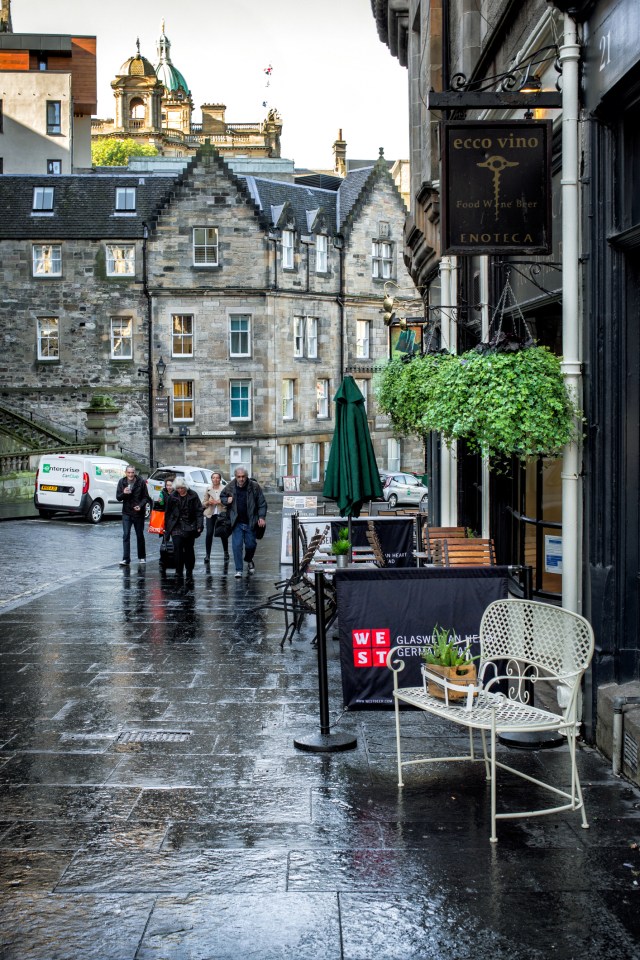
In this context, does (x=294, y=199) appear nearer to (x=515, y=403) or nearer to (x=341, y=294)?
(x=341, y=294)

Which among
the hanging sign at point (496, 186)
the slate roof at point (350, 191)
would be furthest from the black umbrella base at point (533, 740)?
the slate roof at point (350, 191)

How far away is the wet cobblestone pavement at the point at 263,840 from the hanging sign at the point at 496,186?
12.2 feet

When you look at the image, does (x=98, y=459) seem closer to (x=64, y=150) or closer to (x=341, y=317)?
(x=341, y=317)

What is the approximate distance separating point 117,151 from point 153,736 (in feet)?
365

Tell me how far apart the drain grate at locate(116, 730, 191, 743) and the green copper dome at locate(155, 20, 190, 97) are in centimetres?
Result: 14582

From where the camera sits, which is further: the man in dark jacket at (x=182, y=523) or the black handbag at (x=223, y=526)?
the black handbag at (x=223, y=526)

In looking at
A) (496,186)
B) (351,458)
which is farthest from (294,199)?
(496,186)

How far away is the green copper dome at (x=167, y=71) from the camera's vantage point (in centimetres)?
14775

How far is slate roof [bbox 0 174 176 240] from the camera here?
4825 centimetres

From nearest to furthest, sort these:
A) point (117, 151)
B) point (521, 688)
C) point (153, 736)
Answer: point (521, 688)
point (153, 736)
point (117, 151)

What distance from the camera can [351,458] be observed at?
43.5 feet

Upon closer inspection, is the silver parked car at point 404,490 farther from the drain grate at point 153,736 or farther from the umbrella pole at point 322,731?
the umbrella pole at point 322,731

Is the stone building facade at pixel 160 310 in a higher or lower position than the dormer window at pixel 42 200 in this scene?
lower

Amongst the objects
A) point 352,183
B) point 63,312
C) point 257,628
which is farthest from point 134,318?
point 257,628
